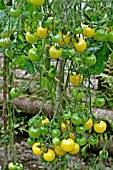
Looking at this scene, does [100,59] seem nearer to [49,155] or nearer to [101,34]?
[101,34]

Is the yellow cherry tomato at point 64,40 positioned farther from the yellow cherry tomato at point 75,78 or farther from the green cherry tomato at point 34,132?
the green cherry tomato at point 34,132

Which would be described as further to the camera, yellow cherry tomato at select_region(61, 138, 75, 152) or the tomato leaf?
the tomato leaf

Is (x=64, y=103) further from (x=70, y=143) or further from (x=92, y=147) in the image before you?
(x=92, y=147)

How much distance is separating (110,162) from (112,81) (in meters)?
0.58

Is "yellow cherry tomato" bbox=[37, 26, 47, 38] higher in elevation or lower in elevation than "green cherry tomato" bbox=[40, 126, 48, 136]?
higher

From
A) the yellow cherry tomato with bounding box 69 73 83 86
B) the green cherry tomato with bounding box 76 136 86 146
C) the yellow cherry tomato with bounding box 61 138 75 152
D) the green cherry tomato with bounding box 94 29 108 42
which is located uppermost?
the green cherry tomato with bounding box 94 29 108 42

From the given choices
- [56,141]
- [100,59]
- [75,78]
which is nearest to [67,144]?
[56,141]

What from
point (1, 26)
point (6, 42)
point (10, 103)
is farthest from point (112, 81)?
point (6, 42)

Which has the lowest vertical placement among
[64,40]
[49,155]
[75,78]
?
[49,155]

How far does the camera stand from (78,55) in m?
0.76

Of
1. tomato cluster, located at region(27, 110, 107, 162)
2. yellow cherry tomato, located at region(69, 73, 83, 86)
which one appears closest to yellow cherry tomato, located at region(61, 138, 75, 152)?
tomato cluster, located at region(27, 110, 107, 162)

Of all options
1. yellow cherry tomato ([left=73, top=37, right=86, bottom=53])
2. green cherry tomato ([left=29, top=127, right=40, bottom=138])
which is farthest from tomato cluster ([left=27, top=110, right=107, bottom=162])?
yellow cherry tomato ([left=73, top=37, right=86, bottom=53])

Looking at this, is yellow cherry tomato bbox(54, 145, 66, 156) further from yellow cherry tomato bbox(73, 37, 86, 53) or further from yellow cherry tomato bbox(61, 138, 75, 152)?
yellow cherry tomato bbox(73, 37, 86, 53)

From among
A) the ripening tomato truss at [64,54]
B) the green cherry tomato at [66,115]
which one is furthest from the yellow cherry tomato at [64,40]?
the green cherry tomato at [66,115]
